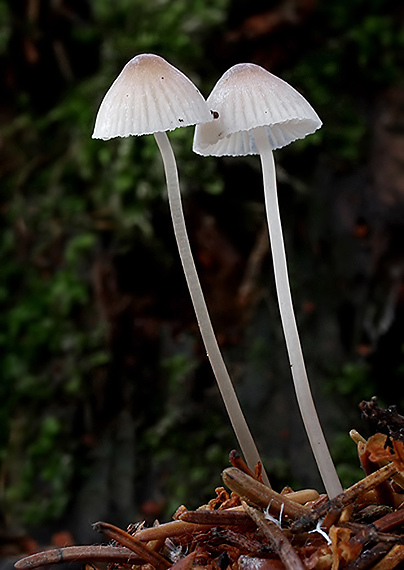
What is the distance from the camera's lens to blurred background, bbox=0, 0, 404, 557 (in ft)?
7.06

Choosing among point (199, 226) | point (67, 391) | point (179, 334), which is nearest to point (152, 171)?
point (199, 226)

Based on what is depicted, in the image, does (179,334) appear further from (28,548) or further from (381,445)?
(381,445)

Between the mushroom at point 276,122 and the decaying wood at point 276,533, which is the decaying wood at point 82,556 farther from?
the mushroom at point 276,122

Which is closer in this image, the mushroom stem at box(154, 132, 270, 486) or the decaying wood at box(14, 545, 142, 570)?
the decaying wood at box(14, 545, 142, 570)

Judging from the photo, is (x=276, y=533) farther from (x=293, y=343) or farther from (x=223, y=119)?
(x=223, y=119)

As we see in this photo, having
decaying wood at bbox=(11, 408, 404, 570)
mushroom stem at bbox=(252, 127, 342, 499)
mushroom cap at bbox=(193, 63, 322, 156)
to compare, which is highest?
mushroom cap at bbox=(193, 63, 322, 156)

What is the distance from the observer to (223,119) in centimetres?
108

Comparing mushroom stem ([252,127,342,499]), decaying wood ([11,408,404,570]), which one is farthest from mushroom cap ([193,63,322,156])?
decaying wood ([11,408,404,570])

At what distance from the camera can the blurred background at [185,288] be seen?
7.06 feet

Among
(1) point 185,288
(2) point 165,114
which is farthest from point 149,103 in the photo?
(1) point 185,288

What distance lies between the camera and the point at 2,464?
7.52ft

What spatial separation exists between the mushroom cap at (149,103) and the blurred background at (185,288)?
1170mm

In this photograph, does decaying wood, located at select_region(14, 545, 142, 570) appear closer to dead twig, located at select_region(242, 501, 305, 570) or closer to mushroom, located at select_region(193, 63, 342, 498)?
dead twig, located at select_region(242, 501, 305, 570)

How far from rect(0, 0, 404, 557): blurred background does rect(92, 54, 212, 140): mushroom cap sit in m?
1.17
